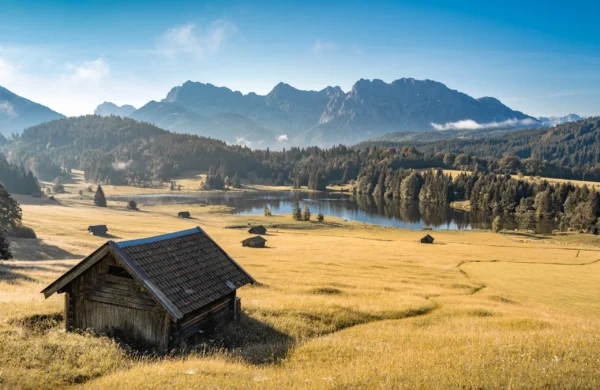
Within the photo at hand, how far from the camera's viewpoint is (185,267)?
59.0 feet

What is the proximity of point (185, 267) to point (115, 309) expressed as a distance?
3383 mm

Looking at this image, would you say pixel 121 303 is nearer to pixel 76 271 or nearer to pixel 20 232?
pixel 76 271

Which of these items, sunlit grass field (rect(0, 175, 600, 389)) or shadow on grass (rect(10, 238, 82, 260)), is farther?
shadow on grass (rect(10, 238, 82, 260))

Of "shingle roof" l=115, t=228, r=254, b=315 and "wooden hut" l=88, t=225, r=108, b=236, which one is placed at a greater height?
"shingle roof" l=115, t=228, r=254, b=315

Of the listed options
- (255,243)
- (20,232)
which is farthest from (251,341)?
(20,232)

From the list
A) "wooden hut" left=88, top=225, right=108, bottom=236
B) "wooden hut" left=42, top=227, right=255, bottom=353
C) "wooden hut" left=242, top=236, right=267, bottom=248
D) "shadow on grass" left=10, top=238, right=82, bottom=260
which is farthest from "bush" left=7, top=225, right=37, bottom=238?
"wooden hut" left=42, top=227, right=255, bottom=353

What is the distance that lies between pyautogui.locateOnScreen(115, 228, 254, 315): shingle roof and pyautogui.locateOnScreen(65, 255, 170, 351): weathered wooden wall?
81 cm

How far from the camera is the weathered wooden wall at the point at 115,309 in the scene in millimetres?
15984

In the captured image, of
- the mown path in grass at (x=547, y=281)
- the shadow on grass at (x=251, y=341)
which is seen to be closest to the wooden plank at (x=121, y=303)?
the shadow on grass at (x=251, y=341)

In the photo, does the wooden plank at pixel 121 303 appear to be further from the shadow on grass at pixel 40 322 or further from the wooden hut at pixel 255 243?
the wooden hut at pixel 255 243

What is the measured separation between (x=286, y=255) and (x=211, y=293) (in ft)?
134

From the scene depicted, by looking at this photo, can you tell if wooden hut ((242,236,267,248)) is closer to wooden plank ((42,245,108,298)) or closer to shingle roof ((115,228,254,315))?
shingle roof ((115,228,254,315))

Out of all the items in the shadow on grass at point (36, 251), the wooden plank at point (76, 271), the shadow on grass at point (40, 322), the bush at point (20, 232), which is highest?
the wooden plank at point (76, 271)

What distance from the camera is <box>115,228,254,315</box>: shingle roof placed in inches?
635
